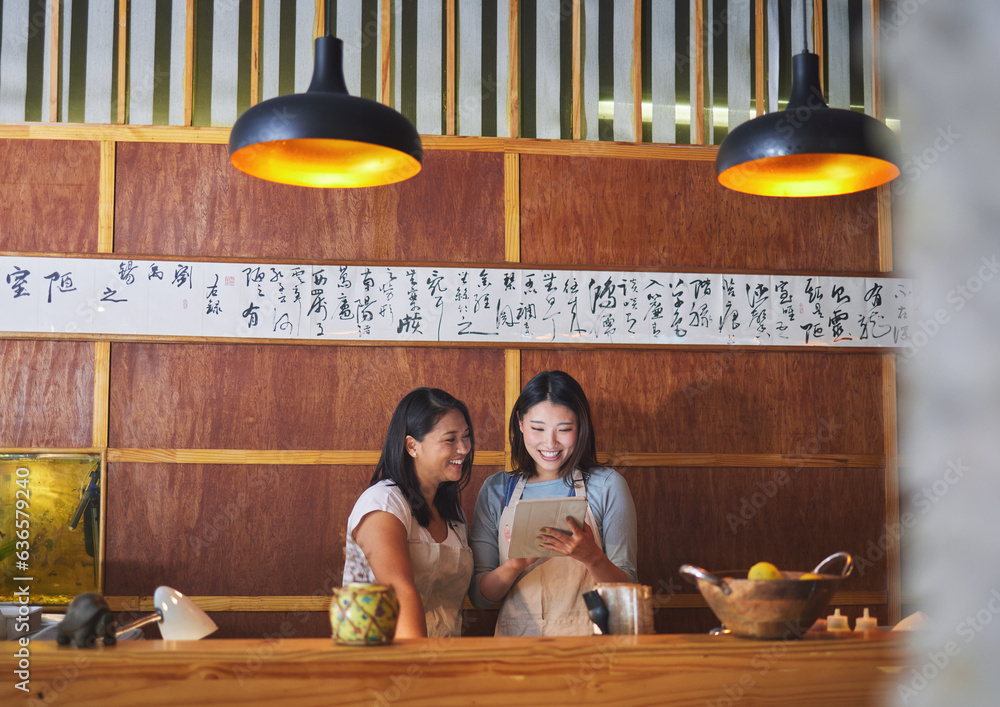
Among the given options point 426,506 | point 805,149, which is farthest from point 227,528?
point 805,149

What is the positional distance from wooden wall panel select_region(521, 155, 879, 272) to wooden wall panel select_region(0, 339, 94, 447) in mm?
1855

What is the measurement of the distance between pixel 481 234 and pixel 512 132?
459 millimetres

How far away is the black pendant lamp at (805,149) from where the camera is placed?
1955 mm

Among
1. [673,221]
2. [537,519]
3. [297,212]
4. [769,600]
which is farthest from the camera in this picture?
[673,221]

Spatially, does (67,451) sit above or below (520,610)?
above

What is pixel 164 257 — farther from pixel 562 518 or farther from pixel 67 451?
pixel 562 518

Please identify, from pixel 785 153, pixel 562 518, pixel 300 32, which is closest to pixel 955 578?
pixel 785 153

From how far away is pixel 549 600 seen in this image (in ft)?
8.93

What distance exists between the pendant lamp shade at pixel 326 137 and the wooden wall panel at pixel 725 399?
4.59 feet

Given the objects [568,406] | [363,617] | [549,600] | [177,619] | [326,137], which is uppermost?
[326,137]

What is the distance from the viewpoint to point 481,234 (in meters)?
3.46

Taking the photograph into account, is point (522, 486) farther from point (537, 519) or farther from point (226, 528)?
point (226, 528)

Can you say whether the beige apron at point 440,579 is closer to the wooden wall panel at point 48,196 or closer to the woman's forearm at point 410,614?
the woman's forearm at point 410,614

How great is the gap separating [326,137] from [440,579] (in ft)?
4.41
